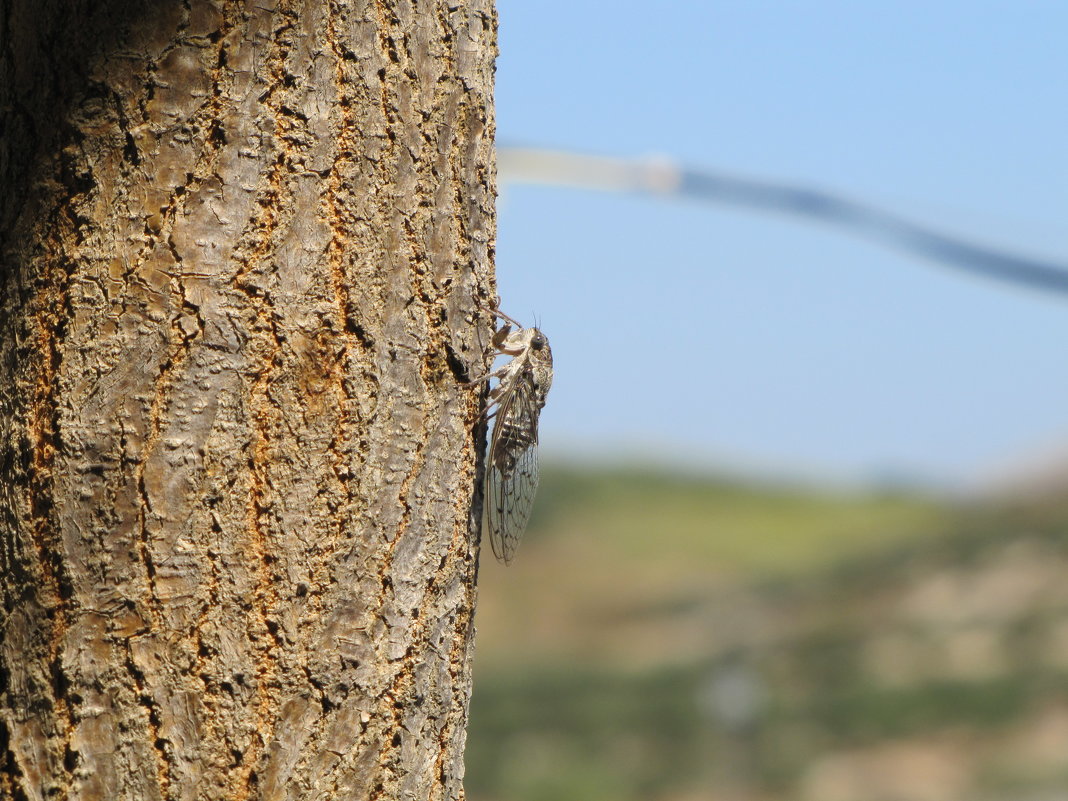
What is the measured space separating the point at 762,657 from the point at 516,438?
434 inches

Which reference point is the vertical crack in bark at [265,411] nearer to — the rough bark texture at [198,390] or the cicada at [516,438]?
the rough bark texture at [198,390]

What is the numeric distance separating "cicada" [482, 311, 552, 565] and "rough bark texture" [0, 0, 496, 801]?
2.96 ft

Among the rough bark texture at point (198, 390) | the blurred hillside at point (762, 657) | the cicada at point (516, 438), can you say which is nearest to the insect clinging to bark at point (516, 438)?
the cicada at point (516, 438)

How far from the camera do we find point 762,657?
42.6 feet

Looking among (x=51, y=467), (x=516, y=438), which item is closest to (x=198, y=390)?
(x=51, y=467)

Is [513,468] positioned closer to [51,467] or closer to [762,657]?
[51,467]

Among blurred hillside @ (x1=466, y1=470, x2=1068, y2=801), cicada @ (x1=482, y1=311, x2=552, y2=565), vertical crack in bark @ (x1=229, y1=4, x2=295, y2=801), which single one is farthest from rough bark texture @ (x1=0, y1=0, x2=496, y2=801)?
blurred hillside @ (x1=466, y1=470, x2=1068, y2=801)

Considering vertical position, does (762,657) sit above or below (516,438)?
below

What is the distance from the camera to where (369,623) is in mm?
1536

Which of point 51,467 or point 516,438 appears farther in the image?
point 516,438

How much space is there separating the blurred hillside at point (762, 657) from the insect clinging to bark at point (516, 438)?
6.42 metres

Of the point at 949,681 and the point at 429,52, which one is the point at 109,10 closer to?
the point at 429,52

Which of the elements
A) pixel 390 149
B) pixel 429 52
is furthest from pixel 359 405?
pixel 429 52

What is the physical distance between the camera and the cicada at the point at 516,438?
2.49 m
